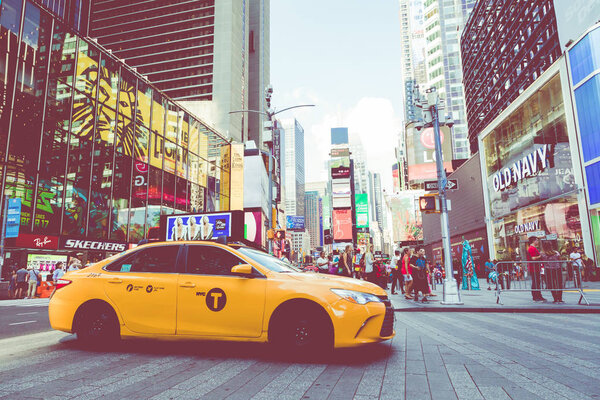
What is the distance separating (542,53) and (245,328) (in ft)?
205

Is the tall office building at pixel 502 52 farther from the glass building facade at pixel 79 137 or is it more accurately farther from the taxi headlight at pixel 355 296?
the taxi headlight at pixel 355 296

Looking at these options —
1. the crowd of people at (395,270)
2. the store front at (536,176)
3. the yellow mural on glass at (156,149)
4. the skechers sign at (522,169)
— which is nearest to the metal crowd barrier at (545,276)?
the crowd of people at (395,270)

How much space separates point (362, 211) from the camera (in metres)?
155

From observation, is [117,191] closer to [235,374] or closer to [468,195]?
[235,374]

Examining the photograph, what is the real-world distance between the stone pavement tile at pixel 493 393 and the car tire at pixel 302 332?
1.66 metres

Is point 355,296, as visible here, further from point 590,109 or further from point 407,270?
point 590,109

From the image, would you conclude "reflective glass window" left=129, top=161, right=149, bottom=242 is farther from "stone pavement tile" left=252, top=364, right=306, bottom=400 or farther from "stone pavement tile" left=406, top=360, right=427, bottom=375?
"stone pavement tile" left=406, top=360, right=427, bottom=375

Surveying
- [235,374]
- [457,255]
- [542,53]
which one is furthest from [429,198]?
[542,53]

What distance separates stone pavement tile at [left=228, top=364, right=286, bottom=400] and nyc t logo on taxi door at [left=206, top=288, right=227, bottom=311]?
102 centimetres

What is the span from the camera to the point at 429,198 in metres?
12.8

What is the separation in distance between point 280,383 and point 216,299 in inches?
63.0

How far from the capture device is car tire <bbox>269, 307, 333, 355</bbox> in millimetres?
4625

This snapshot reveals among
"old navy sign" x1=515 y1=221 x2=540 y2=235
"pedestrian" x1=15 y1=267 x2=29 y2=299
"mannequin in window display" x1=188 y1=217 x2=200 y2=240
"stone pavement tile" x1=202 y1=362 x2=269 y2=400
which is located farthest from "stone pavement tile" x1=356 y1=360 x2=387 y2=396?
"old navy sign" x1=515 y1=221 x2=540 y2=235

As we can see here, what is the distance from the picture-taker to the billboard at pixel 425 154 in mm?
64875
